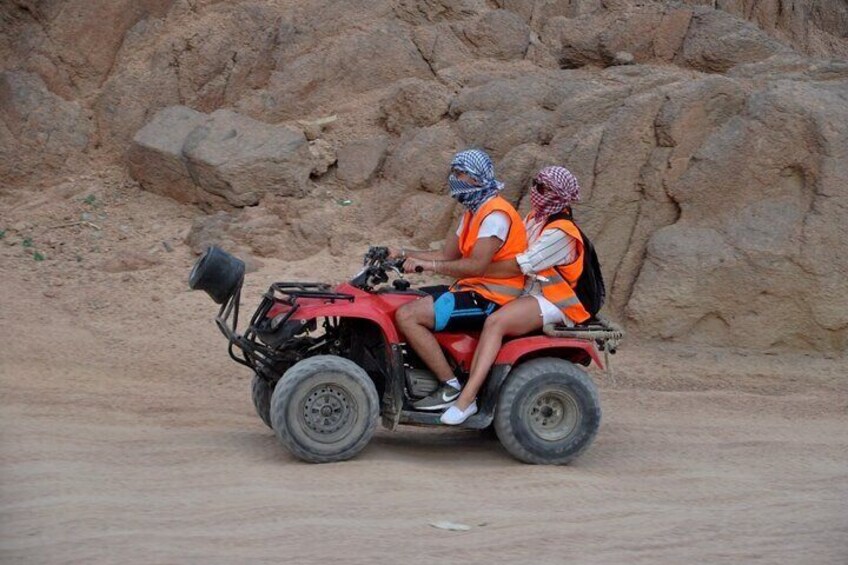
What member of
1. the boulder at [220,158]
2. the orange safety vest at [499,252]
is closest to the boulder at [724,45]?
the boulder at [220,158]

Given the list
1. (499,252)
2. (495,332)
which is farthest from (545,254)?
(495,332)

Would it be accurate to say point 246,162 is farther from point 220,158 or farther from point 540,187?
point 540,187

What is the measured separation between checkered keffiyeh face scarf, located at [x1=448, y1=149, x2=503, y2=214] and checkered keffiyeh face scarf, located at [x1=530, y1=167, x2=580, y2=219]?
27 centimetres

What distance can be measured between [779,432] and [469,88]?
549cm

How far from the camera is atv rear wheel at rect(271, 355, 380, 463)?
22.9 ft

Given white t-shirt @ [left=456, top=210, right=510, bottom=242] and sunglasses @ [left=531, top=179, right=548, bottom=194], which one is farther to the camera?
sunglasses @ [left=531, top=179, right=548, bottom=194]

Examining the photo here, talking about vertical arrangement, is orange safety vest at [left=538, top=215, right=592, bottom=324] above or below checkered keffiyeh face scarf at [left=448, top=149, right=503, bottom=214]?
below

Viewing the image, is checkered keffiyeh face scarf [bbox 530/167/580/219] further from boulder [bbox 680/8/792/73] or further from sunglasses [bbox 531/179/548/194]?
boulder [bbox 680/8/792/73]

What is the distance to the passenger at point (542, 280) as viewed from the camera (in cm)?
723

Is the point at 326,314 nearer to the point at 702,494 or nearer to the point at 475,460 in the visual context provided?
the point at 475,460

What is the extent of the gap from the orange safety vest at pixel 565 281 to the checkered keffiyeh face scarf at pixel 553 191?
12cm

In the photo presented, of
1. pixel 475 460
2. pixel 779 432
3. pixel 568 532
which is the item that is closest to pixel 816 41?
pixel 779 432

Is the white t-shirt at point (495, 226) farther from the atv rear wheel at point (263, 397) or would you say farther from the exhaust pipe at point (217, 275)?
the atv rear wheel at point (263, 397)

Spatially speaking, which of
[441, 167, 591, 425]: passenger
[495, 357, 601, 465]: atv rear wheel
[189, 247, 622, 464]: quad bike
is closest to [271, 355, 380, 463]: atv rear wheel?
[189, 247, 622, 464]: quad bike
